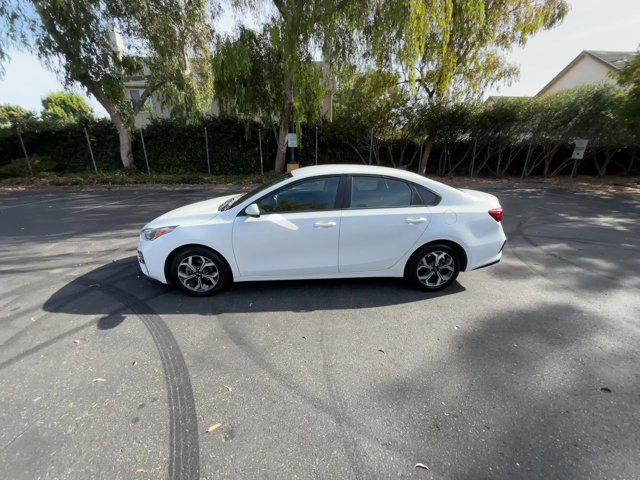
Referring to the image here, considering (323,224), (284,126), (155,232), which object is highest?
(284,126)

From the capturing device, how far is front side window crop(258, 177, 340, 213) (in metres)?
3.51

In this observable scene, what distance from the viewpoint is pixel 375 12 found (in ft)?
30.5

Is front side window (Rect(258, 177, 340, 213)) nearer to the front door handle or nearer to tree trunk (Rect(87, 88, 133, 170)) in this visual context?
the front door handle

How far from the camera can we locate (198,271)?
3531mm

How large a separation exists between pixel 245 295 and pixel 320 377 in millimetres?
1568

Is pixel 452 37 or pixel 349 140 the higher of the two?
pixel 452 37

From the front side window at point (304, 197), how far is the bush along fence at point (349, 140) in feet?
35.9

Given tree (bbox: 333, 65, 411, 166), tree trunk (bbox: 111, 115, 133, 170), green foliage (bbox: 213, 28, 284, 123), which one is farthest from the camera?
tree (bbox: 333, 65, 411, 166)

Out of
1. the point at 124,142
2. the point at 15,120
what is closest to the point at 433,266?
the point at 124,142

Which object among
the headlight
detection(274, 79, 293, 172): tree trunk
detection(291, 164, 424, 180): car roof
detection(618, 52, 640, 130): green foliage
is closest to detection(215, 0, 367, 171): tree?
detection(274, 79, 293, 172): tree trunk

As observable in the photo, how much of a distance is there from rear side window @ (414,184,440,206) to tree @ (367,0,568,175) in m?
7.54

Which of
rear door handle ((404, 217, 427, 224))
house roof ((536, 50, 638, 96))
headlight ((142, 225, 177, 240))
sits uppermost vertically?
house roof ((536, 50, 638, 96))

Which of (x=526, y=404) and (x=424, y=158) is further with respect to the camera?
(x=424, y=158)

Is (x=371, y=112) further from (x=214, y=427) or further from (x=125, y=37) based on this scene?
(x=214, y=427)
